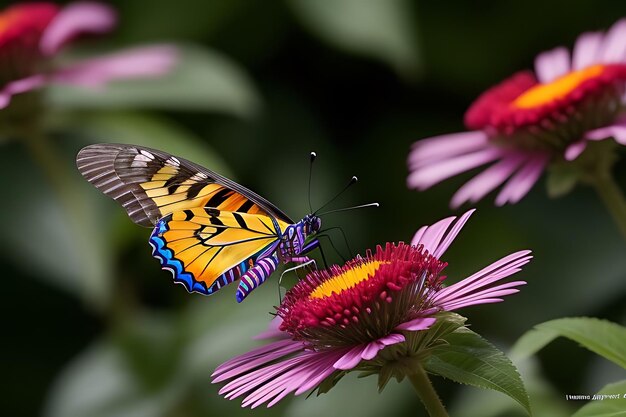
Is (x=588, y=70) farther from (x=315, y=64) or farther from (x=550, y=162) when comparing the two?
(x=315, y=64)


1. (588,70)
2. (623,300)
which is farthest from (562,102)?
(623,300)

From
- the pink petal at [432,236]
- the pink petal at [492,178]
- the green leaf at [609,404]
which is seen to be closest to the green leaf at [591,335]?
the green leaf at [609,404]

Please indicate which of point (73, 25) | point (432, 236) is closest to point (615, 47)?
point (432, 236)

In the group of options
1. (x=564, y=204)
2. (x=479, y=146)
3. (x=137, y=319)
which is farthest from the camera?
(x=564, y=204)

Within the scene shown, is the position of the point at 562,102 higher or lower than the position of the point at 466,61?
lower

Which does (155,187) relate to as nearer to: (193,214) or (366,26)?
(193,214)

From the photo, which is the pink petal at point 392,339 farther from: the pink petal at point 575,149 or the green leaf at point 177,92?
the green leaf at point 177,92
